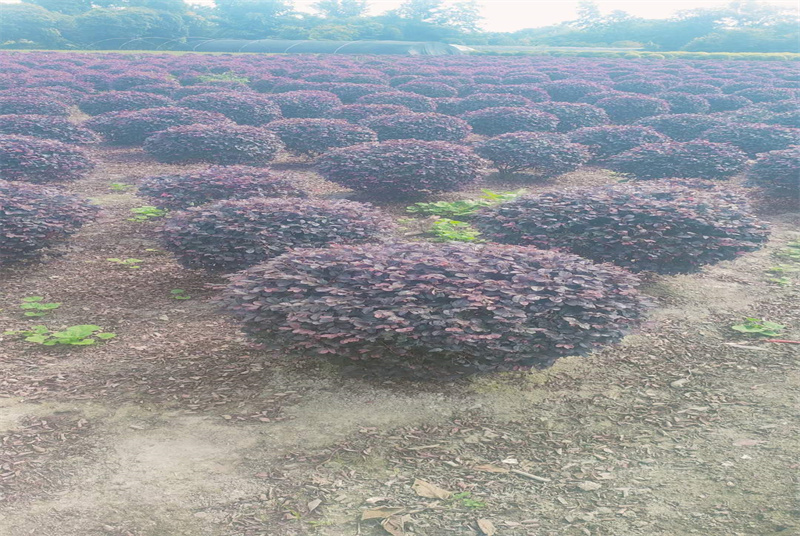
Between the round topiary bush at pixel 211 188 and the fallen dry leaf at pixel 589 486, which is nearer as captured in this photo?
the fallen dry leaf at pixel 589 486

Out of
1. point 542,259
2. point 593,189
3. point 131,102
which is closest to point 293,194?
point 593,189

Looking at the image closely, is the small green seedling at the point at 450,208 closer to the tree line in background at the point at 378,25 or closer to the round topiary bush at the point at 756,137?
the round topiary bush at the point at 756,137

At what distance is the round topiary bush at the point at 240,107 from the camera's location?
658 inches

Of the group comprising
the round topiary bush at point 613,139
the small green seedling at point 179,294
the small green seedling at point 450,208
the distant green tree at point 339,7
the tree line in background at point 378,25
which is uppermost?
the distant green tree at point 339,7

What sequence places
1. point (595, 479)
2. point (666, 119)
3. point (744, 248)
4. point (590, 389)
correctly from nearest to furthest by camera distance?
point (595, 479)
point (590, 389)
point (744, 248)
point (666, 119)

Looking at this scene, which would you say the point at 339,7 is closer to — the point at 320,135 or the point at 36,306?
the point at 320,135

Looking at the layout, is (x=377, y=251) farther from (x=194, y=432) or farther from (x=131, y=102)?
(x=131, y=102)

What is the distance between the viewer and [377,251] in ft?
16.6

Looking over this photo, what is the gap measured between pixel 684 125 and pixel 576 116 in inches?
111

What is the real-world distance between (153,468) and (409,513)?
5.20 ft

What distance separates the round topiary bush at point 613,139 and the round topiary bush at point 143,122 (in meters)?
8.36

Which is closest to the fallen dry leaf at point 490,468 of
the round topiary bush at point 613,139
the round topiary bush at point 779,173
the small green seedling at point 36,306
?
the small green seedling at point 36,306

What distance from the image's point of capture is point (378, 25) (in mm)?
62281

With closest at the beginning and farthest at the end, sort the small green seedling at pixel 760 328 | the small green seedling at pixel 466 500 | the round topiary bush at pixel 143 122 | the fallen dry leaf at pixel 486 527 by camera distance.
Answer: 1. the fallen dry leaf at pixel 486 527
2. the small green seedling at pixel 466 500
3. the small green seedling at pixel 760 328
4. the round topiary bush at pixel 143 122
